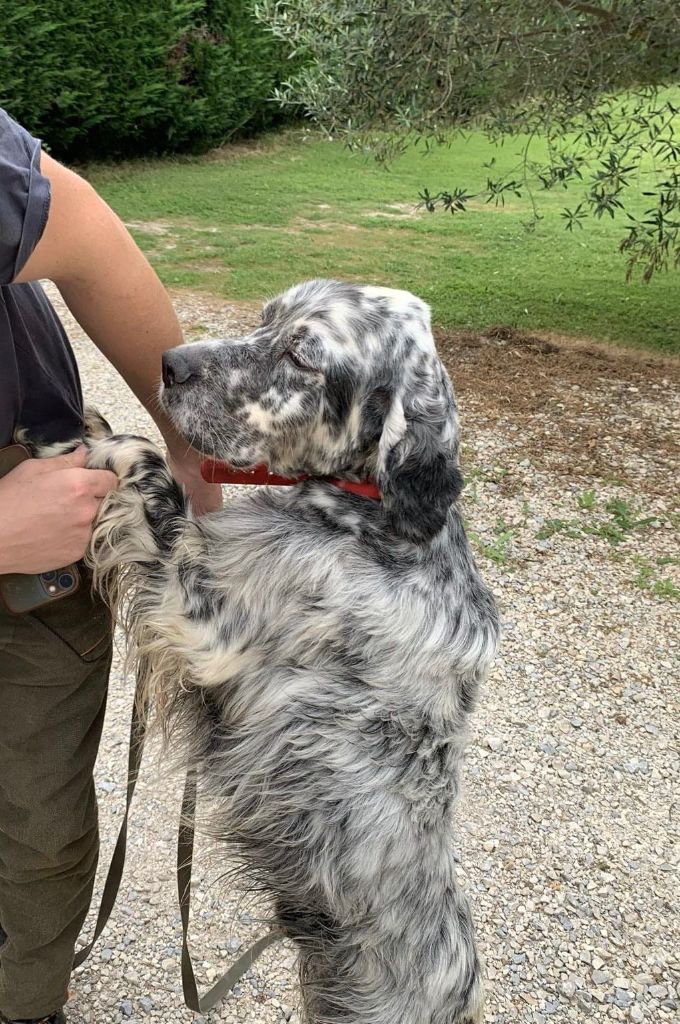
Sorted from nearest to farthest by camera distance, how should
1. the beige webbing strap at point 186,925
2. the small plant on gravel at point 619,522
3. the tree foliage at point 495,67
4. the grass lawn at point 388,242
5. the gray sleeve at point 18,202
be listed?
the gray sleeve at point 18,202
the beige webbing strap at point 186,925
the small plant on gravel at point 619,522
the tree foliage at point 495,67
the grass lawn at point 388,242

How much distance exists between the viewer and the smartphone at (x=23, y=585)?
2082 mm

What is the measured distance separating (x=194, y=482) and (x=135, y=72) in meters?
15.3

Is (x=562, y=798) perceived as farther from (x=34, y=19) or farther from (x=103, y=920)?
(x=34, y=19)

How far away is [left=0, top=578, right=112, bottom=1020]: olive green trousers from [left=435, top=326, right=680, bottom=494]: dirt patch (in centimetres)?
465

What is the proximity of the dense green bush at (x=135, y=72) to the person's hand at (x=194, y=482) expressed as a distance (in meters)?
13.1

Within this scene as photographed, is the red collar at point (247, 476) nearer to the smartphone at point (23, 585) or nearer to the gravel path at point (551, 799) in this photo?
the smartphone at point (23, 585)

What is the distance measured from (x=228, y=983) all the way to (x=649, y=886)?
1.87 meters

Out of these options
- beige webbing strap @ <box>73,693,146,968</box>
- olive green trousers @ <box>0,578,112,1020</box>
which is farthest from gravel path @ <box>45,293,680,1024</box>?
olive green trousers @ <box>0,578,112,1020</box>

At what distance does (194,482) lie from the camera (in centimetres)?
265

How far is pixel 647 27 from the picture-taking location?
23.0 feet

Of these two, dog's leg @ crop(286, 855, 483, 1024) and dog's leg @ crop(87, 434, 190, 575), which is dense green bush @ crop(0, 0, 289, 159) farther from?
dog's leg @ crop(286, 855, 483, 1024)

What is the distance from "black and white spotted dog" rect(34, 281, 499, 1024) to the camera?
215cm

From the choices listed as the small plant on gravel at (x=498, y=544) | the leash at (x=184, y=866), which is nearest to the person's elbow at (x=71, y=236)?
the leash at (x=184, y=866)

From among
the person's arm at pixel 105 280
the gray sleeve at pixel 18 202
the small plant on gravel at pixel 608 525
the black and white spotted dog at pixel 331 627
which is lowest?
the small plant on gravel at pixel 608 525
